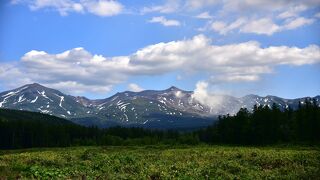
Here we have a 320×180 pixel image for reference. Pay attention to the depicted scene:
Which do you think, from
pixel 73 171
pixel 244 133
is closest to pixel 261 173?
pixel 73 171

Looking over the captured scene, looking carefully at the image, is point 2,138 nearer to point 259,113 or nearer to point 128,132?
point 128,132

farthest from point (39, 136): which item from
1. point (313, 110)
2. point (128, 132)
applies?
point (313, 110)

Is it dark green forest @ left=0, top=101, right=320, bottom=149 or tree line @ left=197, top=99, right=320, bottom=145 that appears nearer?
tree line @ left=197, top=99, right=320, bottom=145

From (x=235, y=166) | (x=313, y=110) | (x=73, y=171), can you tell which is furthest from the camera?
(x=313, y=110)

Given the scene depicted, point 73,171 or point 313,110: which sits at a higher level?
point 313,110

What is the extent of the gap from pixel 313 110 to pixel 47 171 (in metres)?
93.2

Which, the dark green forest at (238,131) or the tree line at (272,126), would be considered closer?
the tree line at (272,126)

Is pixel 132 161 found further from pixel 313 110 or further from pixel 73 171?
pixel 313 110

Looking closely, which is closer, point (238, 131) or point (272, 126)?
point (272, 126)

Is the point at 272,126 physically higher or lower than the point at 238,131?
higher

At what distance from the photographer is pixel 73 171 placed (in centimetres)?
2950

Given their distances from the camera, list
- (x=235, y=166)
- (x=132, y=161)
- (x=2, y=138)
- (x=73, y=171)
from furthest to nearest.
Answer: (x=2, y=138), (x=132, y=161), (x=235, y=166), (x=73, y=171)

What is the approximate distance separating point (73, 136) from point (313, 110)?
10868 cm

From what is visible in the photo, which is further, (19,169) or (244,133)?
(244,133)
